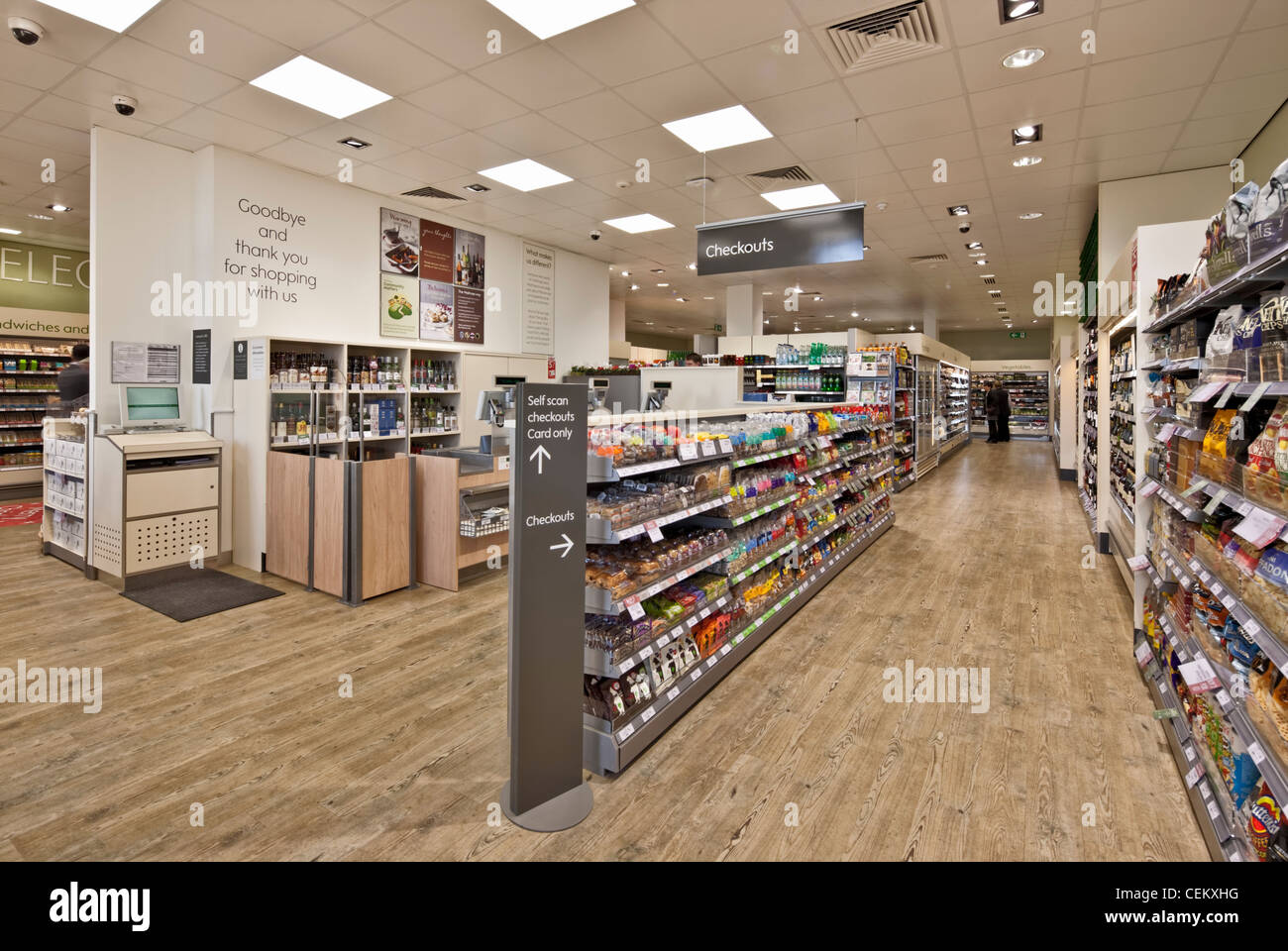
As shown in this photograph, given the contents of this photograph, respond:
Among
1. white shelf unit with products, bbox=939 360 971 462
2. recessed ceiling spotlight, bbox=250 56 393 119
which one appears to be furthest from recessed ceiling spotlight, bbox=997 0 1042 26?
white shelf unit with products, bbox=939 360 971 462

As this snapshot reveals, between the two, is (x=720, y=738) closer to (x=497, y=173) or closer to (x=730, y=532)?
(x=730, y=532)

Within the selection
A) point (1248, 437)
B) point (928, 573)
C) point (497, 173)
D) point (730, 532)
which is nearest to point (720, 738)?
point (730, 532)

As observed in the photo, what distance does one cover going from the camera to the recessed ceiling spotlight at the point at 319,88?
14.7 ft

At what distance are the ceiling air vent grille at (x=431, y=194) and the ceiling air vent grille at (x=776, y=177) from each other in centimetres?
301

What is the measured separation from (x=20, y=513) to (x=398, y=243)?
226 inches

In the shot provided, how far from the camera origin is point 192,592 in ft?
16.4

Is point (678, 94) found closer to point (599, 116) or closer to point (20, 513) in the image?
point (599, 116)

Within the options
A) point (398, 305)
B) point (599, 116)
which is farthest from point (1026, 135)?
point (398, 305)

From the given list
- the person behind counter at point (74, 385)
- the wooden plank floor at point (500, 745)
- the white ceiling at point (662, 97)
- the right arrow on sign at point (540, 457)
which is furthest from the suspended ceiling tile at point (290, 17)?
the person behind counter at point (74, 385)

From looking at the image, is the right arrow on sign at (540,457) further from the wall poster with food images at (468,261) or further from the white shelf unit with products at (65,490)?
the wall poster with food images at (468,261)

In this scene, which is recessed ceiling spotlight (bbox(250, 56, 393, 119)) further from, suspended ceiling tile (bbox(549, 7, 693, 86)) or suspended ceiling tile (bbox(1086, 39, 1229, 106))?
suspended ceiling tile (bbox(1086, 39, 1229, 106))

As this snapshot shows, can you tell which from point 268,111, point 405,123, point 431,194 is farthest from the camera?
point 431,194

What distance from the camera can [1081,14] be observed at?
3.75m
